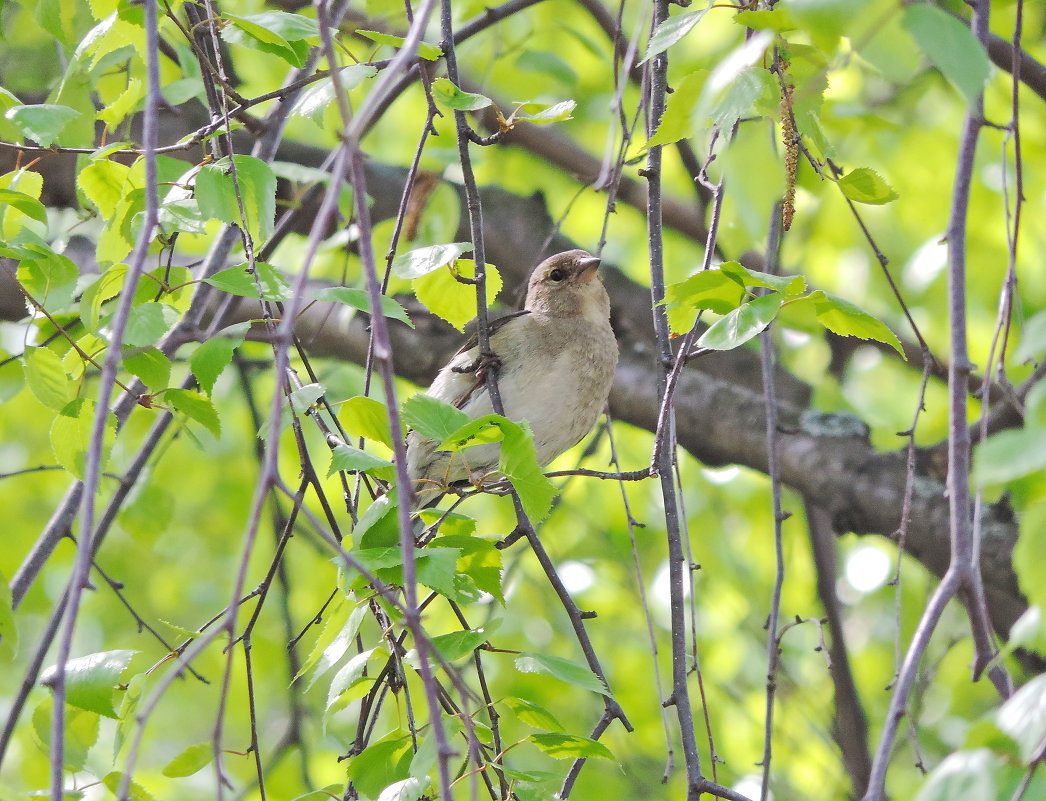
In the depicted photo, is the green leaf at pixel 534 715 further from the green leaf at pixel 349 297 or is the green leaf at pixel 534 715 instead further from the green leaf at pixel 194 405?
the green leaf at pixel 194 405

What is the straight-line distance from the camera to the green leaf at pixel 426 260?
265 centimetres

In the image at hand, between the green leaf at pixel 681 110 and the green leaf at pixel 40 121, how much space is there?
1.45 metres

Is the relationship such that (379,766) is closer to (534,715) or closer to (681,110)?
(534,715)

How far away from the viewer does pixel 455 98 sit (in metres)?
2.45

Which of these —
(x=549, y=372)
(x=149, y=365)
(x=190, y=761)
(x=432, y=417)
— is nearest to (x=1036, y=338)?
(x=432, y=417)

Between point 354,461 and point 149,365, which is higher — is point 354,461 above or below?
below

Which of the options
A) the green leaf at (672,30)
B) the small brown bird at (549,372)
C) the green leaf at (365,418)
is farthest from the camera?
the small brown bird at (549,372)

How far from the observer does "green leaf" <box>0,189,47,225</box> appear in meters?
2.56

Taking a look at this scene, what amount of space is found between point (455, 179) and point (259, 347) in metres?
2.17

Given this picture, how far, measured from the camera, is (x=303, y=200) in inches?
191

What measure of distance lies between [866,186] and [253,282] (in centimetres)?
129

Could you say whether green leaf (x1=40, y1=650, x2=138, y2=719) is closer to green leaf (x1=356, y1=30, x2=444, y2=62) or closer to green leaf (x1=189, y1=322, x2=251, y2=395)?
green leaf (x1=189, y1=322, x2=251, y2=395)

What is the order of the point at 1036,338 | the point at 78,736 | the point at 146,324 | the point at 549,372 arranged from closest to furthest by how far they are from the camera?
the point at 1036,338, the point at 146,324, the point at 78,736, the point at 549,372

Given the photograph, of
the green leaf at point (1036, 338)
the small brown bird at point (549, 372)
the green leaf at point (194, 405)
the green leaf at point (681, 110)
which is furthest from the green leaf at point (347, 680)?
the small brown bird at point (549, 372)
